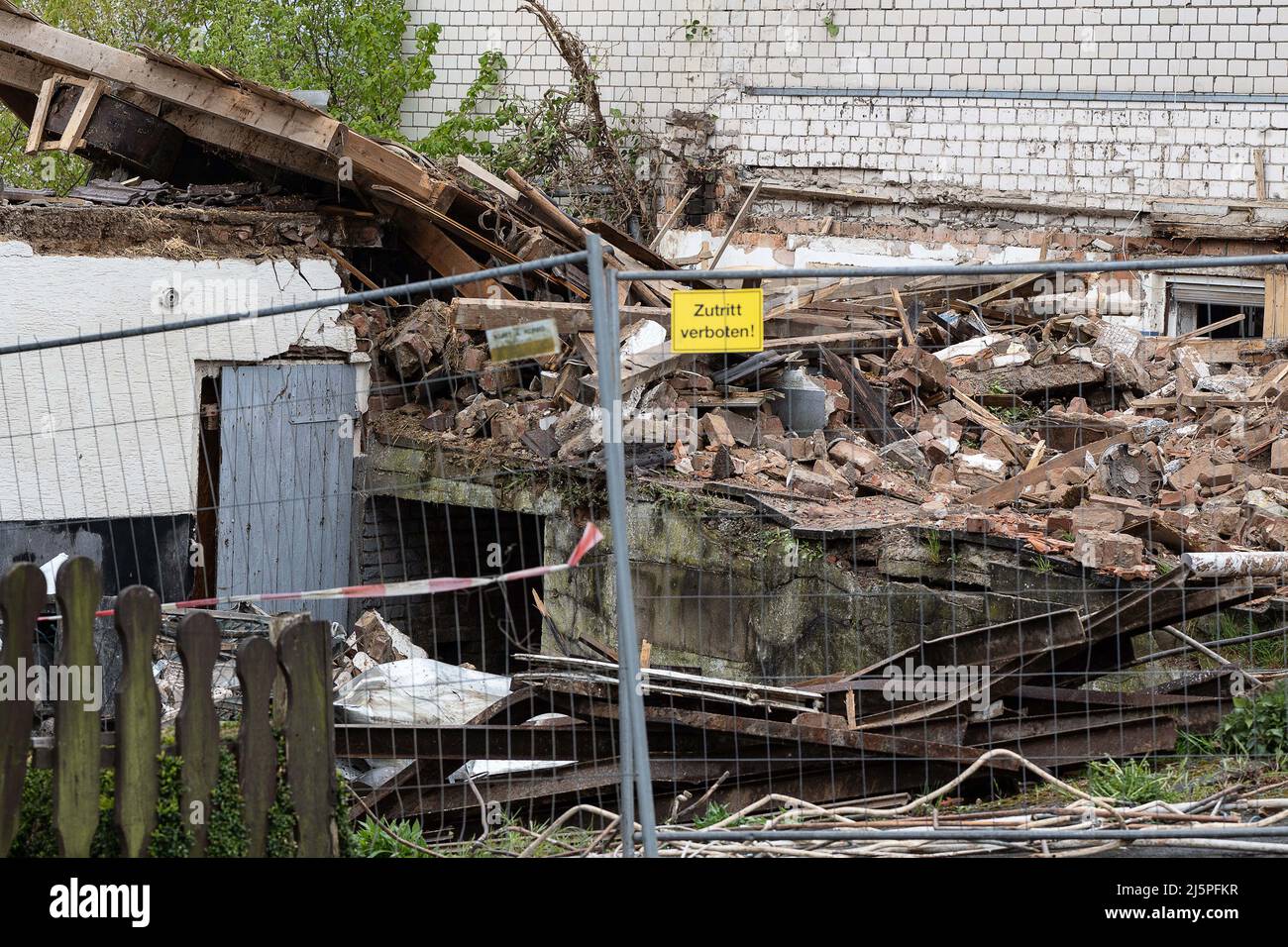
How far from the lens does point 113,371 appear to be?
1021 centimetres

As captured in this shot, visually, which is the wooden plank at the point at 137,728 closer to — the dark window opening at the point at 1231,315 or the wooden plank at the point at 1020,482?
the wooden plank at the point at 1020,482

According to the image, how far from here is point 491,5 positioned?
56.8 ft

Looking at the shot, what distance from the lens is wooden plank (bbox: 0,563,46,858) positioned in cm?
382

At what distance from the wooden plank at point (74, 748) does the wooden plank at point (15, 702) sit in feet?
0.29

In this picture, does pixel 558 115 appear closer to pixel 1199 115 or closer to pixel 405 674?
pixel 1199 115

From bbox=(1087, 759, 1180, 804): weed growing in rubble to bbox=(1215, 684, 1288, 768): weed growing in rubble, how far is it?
1.26 ft

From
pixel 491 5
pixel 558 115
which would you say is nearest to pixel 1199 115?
pixel 558 115

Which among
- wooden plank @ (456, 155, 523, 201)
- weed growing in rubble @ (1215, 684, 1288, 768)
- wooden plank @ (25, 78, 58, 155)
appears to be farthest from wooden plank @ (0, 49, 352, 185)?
weed growing in rubble @ (1215, 684, 1288, 768)

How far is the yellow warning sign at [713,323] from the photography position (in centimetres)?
456

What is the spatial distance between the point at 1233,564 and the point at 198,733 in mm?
4675

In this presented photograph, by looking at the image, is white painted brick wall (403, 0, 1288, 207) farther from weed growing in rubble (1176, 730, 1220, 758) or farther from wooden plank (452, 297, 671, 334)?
weed growing in rubble (1176, 730, 1220, 758)

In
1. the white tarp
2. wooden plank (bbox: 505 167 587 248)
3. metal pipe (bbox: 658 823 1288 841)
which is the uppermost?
wooden plank (bbox: 505 167 587 248)

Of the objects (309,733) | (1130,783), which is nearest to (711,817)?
(1130,783)

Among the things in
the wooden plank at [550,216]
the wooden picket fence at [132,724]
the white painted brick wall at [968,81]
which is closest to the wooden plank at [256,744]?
the wooden picket fence at [132,724]
